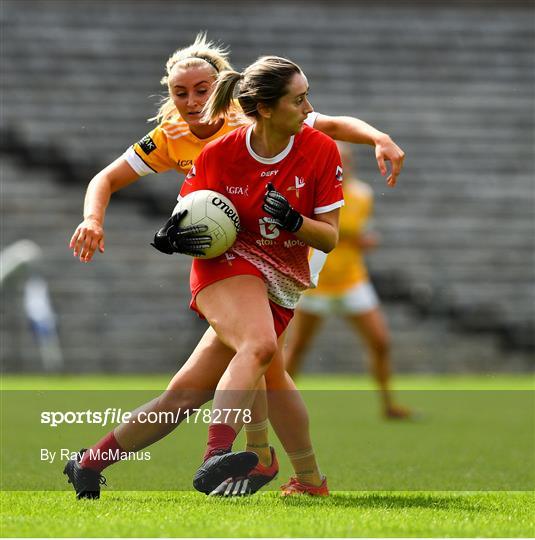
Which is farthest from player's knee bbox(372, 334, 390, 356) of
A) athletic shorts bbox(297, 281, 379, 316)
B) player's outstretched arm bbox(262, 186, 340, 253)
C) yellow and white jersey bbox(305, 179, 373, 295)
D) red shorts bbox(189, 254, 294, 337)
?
player's outstretched arm bbox(262, 186, 340, 253)

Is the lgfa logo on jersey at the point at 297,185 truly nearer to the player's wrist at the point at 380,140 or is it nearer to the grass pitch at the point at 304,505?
the player's wrist at the point at 380,140

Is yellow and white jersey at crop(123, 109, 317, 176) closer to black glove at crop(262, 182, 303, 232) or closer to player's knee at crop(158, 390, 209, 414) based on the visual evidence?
black glove at crop(262, 182, 303, 232)

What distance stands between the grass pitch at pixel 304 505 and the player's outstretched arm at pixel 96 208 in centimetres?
96

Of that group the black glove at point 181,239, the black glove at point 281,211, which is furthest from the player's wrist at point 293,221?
the black glove at point 181,239

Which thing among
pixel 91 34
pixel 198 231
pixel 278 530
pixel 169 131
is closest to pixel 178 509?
pixel 278 530

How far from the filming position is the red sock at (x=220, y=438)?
4.12 meters

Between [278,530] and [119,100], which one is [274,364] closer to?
[278,530]

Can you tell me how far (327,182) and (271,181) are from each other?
8.4 inches

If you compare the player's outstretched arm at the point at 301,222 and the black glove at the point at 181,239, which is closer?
the player's outstretched arm at the point at 301,222

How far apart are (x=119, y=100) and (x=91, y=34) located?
113 centimetres

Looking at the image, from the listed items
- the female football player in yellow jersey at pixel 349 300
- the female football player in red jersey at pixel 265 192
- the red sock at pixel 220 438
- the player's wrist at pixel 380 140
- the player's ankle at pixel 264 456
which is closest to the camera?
the red sock at pixel 220 438

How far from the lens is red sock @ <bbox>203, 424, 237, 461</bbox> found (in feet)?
13.5

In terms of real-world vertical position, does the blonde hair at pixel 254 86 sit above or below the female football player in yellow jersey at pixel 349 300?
above

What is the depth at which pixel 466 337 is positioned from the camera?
15.5 metres
